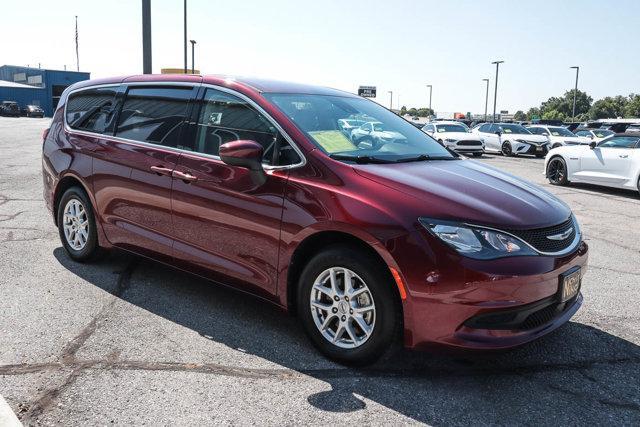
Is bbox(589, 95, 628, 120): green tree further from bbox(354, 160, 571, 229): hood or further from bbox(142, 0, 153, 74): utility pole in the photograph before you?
bbox(354, 160, 571, 229): hood

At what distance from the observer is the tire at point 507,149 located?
24873 mm

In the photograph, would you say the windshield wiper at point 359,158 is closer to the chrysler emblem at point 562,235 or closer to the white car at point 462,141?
the chrysler emblem at point 562,235

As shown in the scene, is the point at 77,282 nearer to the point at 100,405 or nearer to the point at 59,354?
the point at 59,354

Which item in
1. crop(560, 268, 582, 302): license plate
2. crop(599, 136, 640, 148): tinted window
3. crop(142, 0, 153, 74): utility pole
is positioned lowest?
crop(560, 268, 582, 302): license plate

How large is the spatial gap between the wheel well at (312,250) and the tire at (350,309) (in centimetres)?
4

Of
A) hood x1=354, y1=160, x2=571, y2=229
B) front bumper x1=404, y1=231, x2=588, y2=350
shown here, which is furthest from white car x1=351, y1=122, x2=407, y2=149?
front bumper x1=404, y1=231, x2=588, y2=350

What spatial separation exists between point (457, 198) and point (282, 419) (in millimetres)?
1523

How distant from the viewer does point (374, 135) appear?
4.11 m

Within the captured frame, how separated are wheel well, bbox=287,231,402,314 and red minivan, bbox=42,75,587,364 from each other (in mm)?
11

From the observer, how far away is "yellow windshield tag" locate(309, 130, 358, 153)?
3.66 m

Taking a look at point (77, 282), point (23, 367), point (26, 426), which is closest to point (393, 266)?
point (26, 426)

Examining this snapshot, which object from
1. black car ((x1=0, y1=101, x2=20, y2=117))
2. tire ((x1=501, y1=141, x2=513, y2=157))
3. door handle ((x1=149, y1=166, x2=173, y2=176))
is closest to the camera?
door handle ((x1=149, y1=166, x2=173, y2=176))

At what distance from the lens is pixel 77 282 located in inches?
192

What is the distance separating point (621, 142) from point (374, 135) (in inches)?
400
